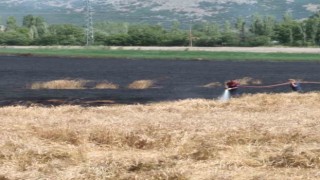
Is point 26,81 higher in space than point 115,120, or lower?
lower

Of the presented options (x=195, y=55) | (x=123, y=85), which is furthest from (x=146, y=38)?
(x=123, y=85)

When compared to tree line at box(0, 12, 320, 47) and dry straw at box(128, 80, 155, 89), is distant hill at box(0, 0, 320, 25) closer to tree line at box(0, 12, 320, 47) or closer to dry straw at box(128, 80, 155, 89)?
tree line at box(0, 12, 320, 47)

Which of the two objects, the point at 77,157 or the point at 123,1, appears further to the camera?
the point at 123,1

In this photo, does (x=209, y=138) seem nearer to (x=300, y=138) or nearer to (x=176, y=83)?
(x=300, y=138)

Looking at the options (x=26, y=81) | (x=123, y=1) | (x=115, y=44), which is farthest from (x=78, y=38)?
(x=123, y=1)

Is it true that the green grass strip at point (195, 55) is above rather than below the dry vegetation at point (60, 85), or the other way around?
below

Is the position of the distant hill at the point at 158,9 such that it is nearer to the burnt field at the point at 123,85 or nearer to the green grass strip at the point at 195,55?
the green grass strip at the point at 195,55

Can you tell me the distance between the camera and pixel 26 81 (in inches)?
1454

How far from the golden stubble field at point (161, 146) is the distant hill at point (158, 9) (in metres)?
149

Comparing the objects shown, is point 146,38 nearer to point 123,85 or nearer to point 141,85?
point 123,85

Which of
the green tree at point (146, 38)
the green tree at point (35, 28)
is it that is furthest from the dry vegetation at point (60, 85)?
the green tree at point (35, 28)

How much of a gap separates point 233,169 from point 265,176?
18.9 inches

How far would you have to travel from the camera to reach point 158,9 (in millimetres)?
184000

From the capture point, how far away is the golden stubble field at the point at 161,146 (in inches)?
313
